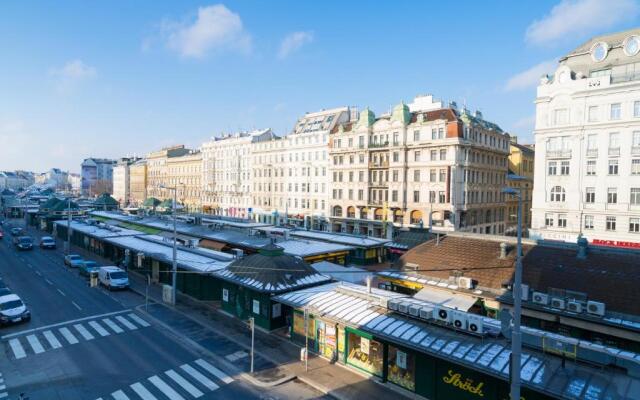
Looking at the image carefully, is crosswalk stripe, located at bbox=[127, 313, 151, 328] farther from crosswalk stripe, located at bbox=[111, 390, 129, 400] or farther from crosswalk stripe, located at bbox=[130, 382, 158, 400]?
crosswalk stripe, located at bbox=[111, 390, 129, 400]

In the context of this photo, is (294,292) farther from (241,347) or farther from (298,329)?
(241,347)

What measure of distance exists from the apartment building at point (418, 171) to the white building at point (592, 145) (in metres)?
12.6

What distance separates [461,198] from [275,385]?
46.8 meters

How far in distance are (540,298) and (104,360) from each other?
921 inches

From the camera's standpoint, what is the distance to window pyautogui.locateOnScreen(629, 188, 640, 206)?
130 feet

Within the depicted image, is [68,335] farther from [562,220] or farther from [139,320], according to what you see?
[562,220]

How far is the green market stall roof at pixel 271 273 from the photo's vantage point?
25.3 metres

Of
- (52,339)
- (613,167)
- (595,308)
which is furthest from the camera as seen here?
(613,167)

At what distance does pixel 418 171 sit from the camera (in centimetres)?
6038

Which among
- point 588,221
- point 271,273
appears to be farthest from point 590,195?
point 271,273

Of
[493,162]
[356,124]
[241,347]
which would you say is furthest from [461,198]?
[241,347]

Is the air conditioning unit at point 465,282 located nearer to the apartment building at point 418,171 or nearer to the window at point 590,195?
the window at point 590,195

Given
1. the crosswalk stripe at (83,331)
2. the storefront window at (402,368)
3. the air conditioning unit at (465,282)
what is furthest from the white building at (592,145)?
the crosswalk stripe at (83,331)

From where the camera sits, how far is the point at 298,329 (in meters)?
23.3
